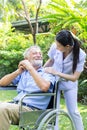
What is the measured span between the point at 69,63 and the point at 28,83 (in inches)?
21.2

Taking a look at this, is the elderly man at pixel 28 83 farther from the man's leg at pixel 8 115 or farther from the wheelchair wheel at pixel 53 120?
the wheelchair wheel at pixel 53 120

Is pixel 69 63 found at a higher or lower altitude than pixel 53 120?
higher

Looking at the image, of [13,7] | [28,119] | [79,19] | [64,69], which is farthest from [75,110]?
[13,7]

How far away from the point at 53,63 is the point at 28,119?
984 millimetres

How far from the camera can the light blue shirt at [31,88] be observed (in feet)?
12.2

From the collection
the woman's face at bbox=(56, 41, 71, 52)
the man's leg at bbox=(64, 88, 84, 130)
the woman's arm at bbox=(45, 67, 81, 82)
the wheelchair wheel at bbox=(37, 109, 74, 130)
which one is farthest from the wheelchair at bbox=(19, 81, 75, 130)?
the woman's face at bbox=(56, 41, 71, 52)

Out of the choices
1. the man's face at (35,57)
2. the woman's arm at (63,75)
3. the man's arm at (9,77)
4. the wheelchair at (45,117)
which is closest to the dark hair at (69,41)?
the woman's arm at (63,75)

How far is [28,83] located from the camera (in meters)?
3.86

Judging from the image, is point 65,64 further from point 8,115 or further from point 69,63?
point 8,115

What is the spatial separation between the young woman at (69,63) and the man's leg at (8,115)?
62 centimetres

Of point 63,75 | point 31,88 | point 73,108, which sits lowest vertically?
point 73,108

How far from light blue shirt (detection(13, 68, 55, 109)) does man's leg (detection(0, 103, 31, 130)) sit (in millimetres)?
156

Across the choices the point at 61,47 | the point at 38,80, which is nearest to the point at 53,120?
the point at 38,80

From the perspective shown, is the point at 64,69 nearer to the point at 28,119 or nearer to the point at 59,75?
the point at 59,75
